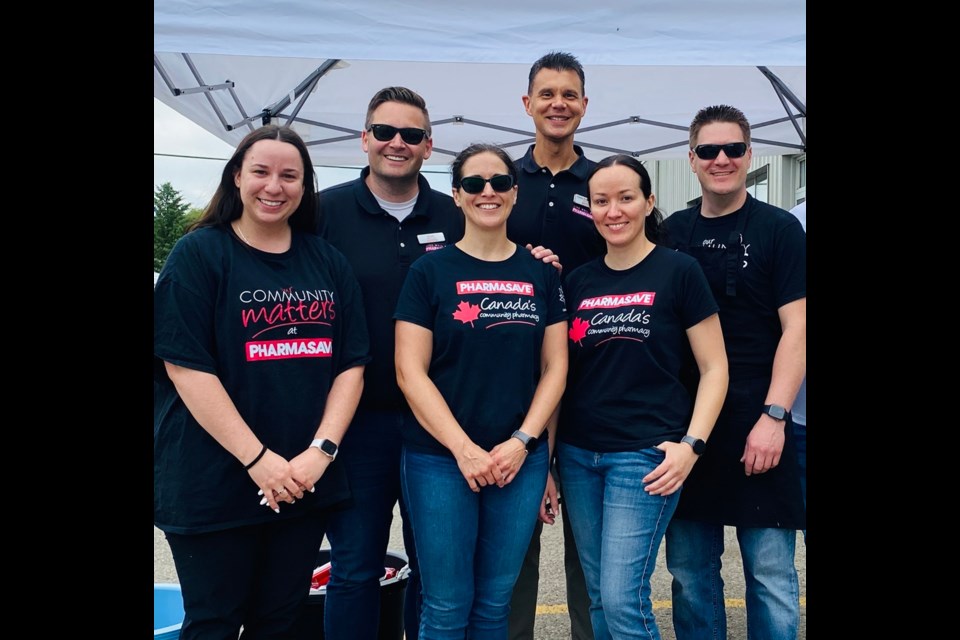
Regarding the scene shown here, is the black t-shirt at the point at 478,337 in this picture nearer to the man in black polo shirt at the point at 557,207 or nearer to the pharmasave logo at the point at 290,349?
the pharmasave logo at the point at 290,349

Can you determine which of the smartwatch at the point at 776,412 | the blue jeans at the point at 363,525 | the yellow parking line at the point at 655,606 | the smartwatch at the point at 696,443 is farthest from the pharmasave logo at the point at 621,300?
the yellow parking line at the point at 655,606

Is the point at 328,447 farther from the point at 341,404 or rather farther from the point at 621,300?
the point at 621,300

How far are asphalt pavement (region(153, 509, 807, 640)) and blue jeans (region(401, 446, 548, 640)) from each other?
147 centimetres

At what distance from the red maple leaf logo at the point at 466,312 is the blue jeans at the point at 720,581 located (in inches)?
43.0

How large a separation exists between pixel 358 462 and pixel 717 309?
1321mm

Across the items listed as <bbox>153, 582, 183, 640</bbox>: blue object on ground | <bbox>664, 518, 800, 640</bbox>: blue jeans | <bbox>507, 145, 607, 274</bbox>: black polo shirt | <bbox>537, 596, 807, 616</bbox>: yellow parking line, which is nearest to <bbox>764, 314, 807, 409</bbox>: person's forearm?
<bbox>664, 518, 800, 640</bbox>: blue jeans

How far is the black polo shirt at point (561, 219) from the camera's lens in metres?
2.93

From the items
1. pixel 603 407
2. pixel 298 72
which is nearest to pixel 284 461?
pixel 603 407

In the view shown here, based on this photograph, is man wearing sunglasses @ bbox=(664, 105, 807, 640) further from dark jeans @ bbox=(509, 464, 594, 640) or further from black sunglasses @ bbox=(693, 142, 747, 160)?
dark jeans @ bbox=(509, 464, 594, 640)

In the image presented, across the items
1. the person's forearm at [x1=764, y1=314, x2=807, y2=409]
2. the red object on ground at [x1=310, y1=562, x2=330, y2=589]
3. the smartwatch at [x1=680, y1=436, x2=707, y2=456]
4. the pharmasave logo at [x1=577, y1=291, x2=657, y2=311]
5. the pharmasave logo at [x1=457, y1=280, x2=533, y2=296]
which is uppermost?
the pharmasave logo at [x1=457, y1=280, x2=533, y2=296]

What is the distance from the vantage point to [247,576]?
6.92 ft

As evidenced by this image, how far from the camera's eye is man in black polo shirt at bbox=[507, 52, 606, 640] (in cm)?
289
